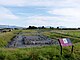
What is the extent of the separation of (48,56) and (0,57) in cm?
297

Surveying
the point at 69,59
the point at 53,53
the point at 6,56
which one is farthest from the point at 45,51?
the point at 6,56

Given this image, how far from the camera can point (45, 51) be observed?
559 inches

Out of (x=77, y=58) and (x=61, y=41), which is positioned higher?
(x=61, y=41)

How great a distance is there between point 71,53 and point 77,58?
0.62 metres

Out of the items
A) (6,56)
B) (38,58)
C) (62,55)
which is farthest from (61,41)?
(6,56)

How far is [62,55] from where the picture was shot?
45.9 ft

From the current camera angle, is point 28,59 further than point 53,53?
No

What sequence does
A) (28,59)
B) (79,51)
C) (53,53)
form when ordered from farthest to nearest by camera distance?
1. (79,51)
2. (53,53)
3. (28,59)

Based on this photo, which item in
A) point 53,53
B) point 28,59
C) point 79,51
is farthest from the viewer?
point 79,51

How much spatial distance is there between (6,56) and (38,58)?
1.96 metres

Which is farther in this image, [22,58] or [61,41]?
[61,41]

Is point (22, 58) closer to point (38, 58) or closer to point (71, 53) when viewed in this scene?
point (38, 58)

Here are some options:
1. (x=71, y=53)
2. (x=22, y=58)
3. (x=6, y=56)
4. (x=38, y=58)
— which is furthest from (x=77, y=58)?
(x=6, y=56)

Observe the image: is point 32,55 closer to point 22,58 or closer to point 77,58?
point 22,58
